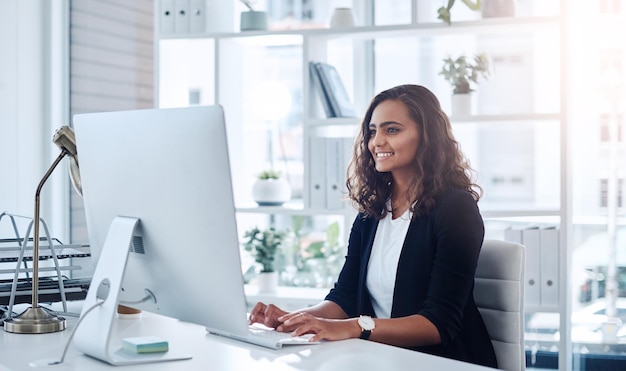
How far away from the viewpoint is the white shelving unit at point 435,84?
127 inches

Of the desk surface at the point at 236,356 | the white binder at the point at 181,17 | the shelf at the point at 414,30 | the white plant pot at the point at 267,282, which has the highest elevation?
the white binder at the point at 181,17

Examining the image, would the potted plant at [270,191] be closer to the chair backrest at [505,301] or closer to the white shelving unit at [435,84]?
the white shelving unit at [435,84]

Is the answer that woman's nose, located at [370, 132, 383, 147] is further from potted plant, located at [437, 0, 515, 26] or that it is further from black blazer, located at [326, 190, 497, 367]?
potted plant, located at [437, 0, 515, 26]

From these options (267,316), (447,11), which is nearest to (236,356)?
(267,316)

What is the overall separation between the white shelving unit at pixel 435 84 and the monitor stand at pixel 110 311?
1.80m

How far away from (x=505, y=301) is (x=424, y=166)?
440mm

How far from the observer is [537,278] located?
3.13 m

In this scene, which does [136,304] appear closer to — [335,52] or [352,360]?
[352,360]

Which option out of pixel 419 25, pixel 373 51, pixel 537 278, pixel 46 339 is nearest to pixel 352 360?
pixel 46 339

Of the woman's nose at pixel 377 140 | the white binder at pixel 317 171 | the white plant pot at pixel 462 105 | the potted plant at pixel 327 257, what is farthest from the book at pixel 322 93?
the woman's nose at pixel 377 140

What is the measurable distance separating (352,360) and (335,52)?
8.29 feet

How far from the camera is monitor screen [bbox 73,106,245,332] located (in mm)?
1500

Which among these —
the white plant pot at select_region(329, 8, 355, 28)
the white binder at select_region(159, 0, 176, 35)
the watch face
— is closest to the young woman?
the watch face

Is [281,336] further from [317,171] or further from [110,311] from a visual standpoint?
[317,171]
